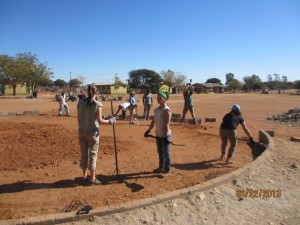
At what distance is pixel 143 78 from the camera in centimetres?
8650

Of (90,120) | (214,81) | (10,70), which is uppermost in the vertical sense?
(214,81)

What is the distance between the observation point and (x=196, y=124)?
12039 millimetres

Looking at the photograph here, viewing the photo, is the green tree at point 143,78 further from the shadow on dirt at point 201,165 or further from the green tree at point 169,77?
the shadow on dirt at point 201,165

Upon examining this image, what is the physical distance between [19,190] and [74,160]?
1.77 metres

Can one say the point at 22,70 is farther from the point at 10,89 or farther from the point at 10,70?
the point at 10,89

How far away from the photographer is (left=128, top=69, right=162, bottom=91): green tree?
83.2m

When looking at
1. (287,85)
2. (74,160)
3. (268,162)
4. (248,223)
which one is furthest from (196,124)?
(287,85)

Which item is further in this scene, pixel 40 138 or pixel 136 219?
pixel 40 138

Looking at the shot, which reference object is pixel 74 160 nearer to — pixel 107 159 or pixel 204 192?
pixel 107 159

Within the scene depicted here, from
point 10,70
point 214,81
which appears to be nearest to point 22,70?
point 10,70
